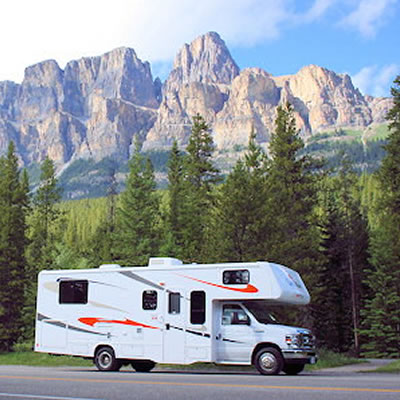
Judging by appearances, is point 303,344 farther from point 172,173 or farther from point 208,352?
point 172,173

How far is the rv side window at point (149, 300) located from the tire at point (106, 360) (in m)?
1.79

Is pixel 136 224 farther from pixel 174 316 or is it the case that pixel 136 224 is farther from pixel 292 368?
pixel 292 368

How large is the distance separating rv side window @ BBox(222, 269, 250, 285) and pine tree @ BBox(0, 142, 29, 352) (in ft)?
67.8

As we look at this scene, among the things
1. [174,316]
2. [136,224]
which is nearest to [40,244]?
[136,224]

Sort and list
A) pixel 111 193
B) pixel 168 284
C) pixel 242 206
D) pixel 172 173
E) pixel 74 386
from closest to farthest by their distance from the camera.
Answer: pixel 74 386 < pixel 168 284 < pixel 242 206 < pixel 172 173 < pixel 111 193

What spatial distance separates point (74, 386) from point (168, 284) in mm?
6279

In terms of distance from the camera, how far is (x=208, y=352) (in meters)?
16.8

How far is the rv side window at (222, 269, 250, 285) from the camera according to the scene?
16859 millimetres

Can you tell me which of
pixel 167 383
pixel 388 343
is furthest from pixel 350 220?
Result: pixel 167 383

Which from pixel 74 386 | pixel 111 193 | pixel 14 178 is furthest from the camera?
pixel 111 193

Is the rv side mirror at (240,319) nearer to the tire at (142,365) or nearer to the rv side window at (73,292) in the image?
the tire at (142,365)

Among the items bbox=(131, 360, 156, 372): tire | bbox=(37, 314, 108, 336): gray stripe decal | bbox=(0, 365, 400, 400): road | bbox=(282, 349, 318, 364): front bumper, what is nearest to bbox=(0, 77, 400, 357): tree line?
bbox=(131, 360, 156, 372): tire

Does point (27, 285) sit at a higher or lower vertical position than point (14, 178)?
lower

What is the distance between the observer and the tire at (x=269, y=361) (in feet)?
52.5
